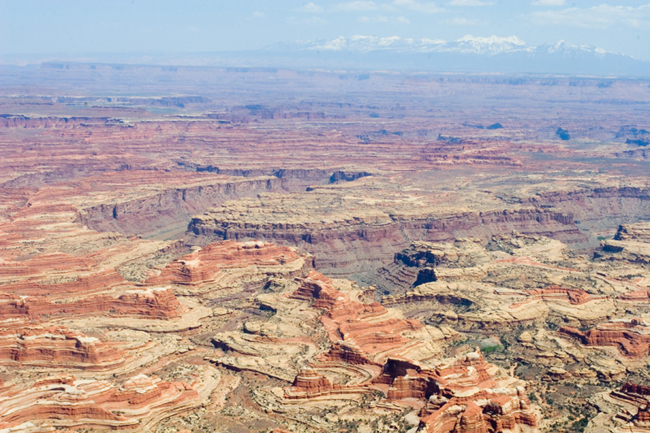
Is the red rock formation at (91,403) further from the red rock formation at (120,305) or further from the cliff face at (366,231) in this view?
the cliff face at (366,231)

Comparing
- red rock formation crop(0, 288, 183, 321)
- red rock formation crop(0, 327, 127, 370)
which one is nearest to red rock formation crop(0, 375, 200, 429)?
red rock formation crop(0, 327, 127, 370)

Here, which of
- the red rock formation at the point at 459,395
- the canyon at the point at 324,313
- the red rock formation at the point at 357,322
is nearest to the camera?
the red rock formation at the point at 459,395

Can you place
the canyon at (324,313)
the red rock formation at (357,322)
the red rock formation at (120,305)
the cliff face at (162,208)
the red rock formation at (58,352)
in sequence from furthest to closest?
the cliff face at (162,208)
the red rock formation at (120,305)
the red rock formation at (357,322)
the red rock formation at (58,352)
the canyon at (324,313)

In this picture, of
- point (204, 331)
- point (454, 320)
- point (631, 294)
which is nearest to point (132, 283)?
point (204, 331)

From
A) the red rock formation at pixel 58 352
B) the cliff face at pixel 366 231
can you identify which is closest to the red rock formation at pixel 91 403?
the red rock formation at pixel 58 352

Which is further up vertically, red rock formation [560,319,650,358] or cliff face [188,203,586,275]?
red rock formation [560,319,650,358]

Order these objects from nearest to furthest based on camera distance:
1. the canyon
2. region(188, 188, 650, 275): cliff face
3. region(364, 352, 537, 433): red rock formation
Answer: region(364, 352, 537, 433): red rock formation → the canyon → region(188, 188, 650, 275): cliff face

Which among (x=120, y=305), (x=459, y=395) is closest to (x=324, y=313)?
(x=120, y=305)

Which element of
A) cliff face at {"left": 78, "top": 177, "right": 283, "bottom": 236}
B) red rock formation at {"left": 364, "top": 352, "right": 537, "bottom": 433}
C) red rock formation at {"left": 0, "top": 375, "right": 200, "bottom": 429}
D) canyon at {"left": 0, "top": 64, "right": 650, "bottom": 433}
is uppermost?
red rock formation at {"left": 364, "top": 352, "right": 537, "bottom": 433}

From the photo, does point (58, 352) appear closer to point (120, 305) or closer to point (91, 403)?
point (120, 305)

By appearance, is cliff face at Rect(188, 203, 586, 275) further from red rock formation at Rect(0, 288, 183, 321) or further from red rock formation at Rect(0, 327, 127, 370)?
red rock formation at Rect(0, 327, 127, 370)
